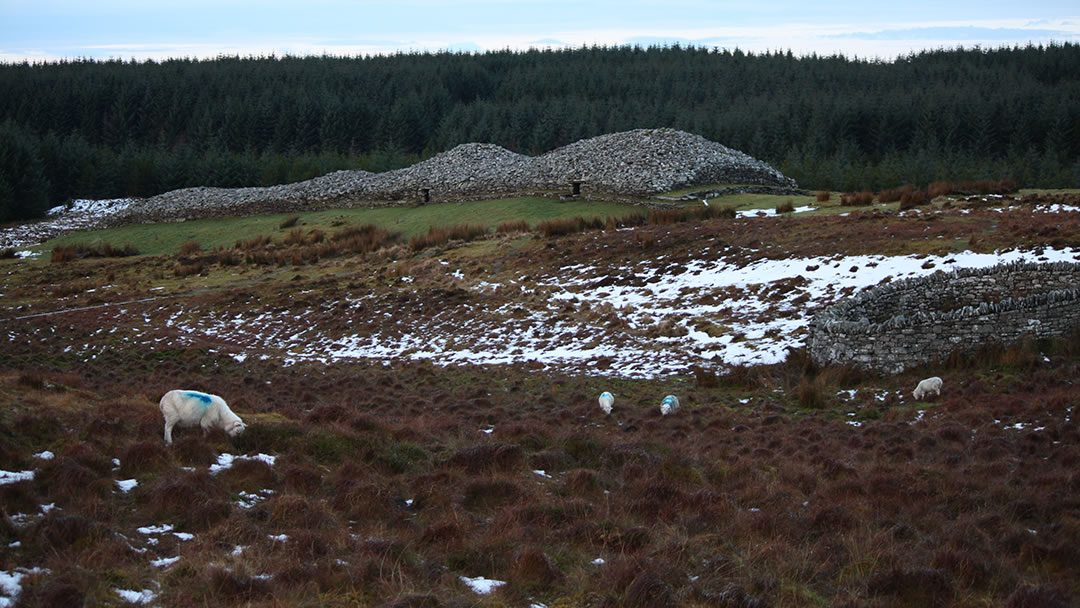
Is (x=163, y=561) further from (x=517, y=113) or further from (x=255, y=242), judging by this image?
(x=517, y=113)

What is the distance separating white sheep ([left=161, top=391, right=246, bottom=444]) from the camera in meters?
11.0

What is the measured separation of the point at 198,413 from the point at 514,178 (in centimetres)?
4429

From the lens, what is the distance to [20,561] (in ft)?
22.4

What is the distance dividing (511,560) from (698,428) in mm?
8154

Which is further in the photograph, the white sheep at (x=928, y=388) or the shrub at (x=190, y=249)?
the shrub at (x=190, y=249)

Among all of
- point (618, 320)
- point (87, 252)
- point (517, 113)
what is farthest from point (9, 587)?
point (517, 113)

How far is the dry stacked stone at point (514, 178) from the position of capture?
160 feet

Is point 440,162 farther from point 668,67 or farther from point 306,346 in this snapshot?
point 668,67

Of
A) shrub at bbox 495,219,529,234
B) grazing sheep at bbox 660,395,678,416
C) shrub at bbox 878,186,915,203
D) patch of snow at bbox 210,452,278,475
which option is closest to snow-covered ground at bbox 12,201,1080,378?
grazing sheep at bbox 660,395,678,416

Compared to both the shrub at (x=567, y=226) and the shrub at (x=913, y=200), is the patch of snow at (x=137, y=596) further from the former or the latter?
the shrub at (x=567, y=226)

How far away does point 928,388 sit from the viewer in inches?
622

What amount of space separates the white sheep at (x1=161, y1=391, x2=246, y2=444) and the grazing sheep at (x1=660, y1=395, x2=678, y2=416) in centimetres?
786

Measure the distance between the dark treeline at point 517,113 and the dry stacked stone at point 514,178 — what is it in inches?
491

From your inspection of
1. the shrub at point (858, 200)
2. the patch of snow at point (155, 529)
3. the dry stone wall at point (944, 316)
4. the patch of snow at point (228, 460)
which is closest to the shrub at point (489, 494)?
the patch of snow at point (228, 460)
